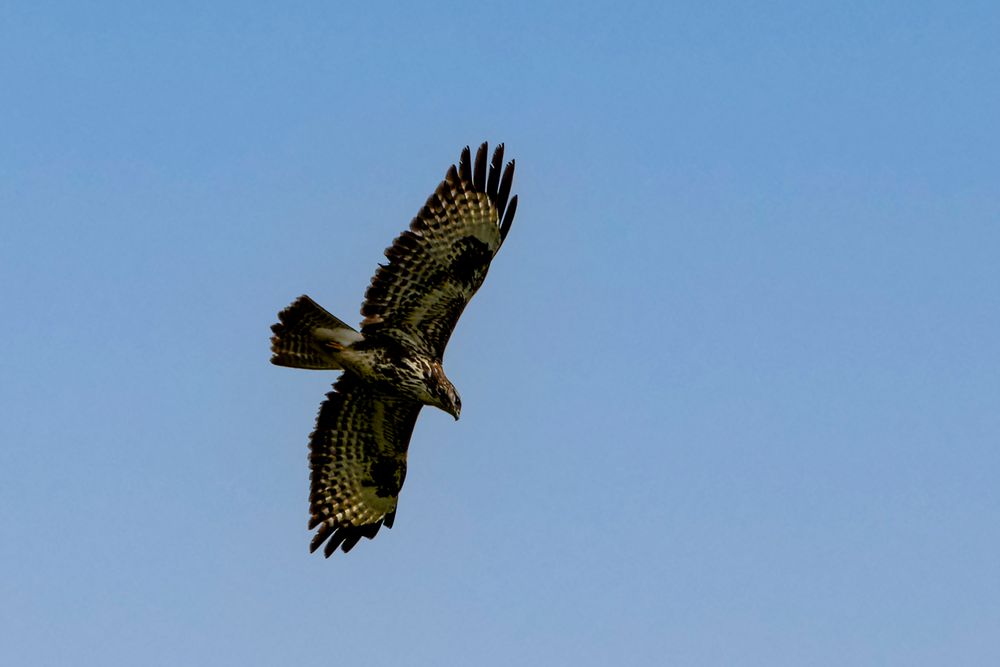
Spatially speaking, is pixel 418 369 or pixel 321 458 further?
pixel 321 458

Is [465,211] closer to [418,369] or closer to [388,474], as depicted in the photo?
[418,369]

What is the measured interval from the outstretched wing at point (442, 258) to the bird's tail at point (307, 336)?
25 cm

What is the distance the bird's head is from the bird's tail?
28.2 inches

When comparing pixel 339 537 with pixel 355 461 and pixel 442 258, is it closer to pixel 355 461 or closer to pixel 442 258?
pixel 355 461

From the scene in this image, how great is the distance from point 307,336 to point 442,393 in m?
1.29

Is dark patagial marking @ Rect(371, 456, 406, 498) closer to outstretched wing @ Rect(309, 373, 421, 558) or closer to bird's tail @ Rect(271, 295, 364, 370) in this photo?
outstretched wing @ Rect(309, 373, 421, 558)

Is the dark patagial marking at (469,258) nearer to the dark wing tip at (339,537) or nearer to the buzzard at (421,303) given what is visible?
the buzzard at (421,303)

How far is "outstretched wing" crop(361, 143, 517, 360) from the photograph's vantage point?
1463 cm

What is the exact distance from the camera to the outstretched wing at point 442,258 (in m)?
14.6

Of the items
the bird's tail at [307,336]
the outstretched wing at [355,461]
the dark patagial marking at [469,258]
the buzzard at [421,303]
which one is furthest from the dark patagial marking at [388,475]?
the dark patagial marking at [469,258]

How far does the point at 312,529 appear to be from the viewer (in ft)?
53.1

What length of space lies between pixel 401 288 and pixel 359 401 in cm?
142

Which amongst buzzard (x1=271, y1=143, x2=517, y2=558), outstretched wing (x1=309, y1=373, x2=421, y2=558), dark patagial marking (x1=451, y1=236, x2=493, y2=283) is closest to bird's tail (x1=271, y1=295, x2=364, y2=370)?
buzzard (x1=271, y1=143, x2=517, y2=558)

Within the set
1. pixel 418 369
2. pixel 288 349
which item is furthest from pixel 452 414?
pixel 288 349
